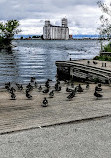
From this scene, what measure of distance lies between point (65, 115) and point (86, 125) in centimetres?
151

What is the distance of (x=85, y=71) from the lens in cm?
2658

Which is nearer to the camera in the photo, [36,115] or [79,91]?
[36,115]

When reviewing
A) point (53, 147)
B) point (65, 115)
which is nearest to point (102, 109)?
point (65, 115)

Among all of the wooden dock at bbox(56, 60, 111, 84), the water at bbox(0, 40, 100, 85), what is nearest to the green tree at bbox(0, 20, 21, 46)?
the water at bbox(0, 40, 100, 85)

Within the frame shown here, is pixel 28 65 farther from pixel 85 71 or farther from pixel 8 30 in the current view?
pixel 8 30

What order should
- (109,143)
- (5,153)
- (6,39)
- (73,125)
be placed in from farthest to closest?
(6,39) < (73,125) < (109,143) < (5,153)

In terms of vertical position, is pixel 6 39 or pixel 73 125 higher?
pixel 6 39

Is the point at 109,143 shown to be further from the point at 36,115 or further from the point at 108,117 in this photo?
the point at 36,115

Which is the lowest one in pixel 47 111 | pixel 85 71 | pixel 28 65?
pixel 47 111

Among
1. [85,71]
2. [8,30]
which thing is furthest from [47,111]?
[8,30]

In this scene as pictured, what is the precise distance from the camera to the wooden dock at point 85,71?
2294 cm

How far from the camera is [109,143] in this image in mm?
7477

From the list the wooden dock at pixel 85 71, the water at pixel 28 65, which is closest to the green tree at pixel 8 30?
the water at pixel 28 65

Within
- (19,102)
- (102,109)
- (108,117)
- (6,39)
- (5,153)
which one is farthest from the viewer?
(6,39)
